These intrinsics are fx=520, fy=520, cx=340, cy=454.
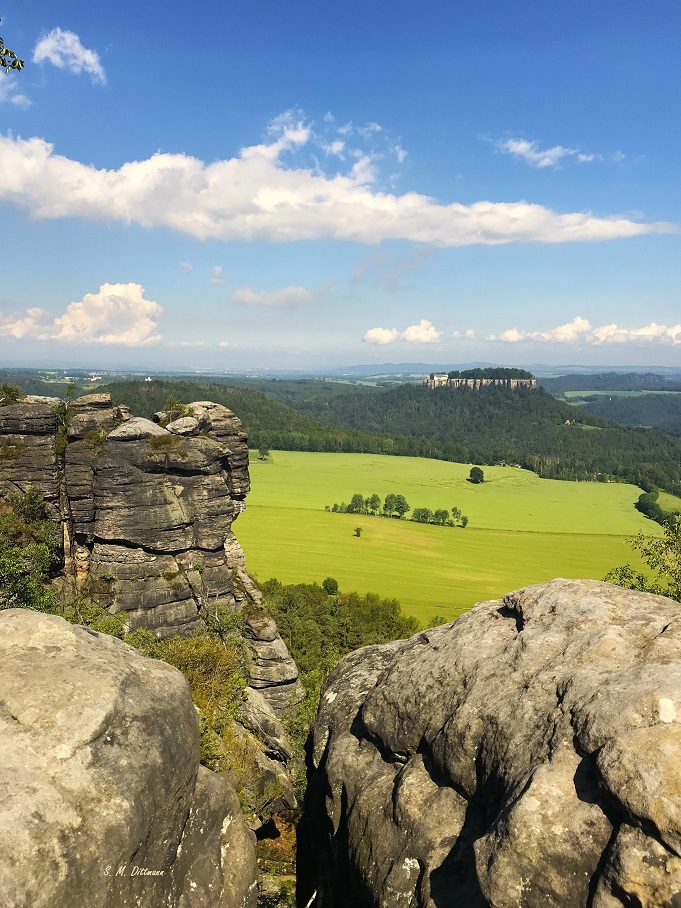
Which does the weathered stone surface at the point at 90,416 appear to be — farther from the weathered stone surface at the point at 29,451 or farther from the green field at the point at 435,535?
the green field at the point at 435,535

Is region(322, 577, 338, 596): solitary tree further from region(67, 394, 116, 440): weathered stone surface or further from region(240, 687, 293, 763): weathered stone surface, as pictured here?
region(67, 394, 116, 440): weathered stone surface

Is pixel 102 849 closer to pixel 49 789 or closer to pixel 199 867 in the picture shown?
pixel 49 789

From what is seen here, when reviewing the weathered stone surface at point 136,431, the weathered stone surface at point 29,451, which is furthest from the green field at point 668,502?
the weathered stone surface at point 29,451

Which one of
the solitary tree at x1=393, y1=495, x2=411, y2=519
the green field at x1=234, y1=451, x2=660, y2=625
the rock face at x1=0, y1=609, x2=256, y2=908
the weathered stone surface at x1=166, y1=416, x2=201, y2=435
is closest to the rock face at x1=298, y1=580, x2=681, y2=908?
the rock face at x1=0, y1=609, x2=256, y2=908

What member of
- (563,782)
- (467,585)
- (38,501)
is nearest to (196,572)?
(38,501)

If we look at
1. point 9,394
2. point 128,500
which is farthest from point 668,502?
point 9,394

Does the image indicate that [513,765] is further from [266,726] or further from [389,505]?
[389,505]
